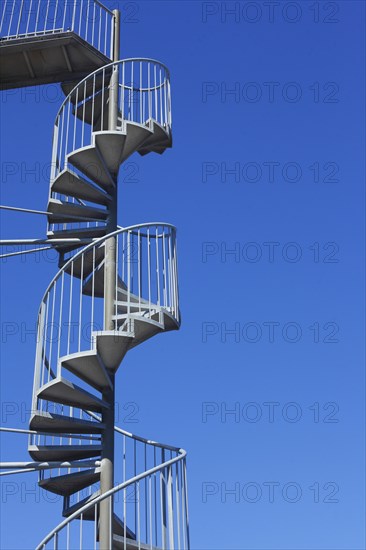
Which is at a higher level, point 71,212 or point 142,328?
point 71,212

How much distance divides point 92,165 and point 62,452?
133 inches

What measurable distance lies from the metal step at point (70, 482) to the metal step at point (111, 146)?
12.0 ft

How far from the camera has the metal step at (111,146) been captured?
9898mm

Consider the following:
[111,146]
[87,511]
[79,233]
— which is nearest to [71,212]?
[79,233]

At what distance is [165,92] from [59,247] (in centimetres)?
270

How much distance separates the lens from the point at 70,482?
913 cm

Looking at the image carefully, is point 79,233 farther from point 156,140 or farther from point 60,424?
point 60,424

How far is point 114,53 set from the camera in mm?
11625

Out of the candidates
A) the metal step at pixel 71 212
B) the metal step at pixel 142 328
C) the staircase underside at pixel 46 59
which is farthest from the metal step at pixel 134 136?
the metal step at pixel 142 328

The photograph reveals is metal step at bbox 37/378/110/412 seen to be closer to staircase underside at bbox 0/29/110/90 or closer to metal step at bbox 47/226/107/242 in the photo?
metal step at bbox 47/226/107/242

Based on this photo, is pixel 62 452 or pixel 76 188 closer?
pixel 62 452

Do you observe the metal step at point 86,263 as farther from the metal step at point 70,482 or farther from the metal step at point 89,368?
the metal step at point 70,482

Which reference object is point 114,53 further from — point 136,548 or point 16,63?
point 136,548

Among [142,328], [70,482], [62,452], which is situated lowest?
[70,482]
